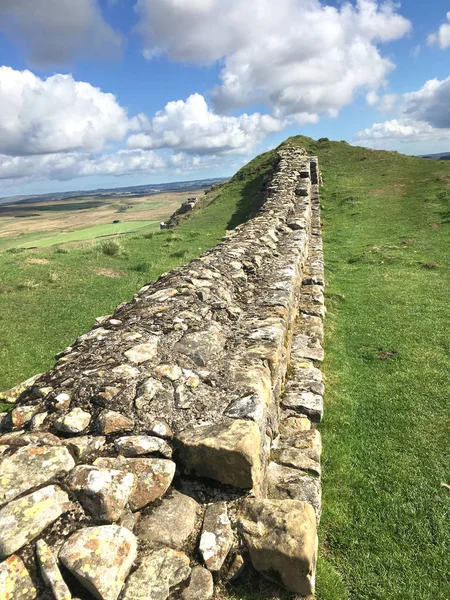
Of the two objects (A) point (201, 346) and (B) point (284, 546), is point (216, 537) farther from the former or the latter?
(A) point (201, 346)

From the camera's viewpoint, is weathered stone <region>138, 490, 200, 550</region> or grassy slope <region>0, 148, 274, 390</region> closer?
weathered stone <region>138, 490, 200, 550</region>

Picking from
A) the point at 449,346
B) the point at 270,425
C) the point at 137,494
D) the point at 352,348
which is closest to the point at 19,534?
the point at 137,494

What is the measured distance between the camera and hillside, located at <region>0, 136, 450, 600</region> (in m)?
4.05

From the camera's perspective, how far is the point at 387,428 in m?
6.08

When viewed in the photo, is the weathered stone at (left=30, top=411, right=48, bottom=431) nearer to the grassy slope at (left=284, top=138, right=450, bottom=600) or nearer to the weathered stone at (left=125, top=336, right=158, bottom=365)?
the weathered stone at (left=125, top=336, right=158, bottom=365)

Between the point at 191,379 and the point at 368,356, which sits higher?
the point at 191,379

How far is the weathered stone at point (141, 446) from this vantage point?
350 cm

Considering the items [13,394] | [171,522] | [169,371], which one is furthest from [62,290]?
[171,522]

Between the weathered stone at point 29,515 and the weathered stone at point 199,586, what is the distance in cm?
110

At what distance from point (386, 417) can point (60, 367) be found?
523 cm

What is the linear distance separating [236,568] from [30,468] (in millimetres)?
1920

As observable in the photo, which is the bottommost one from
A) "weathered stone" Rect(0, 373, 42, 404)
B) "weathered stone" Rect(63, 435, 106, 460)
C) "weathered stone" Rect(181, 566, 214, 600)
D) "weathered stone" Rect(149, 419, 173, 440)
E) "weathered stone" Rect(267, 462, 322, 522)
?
"weathered stone" Rect(267, 462, 322, 522)

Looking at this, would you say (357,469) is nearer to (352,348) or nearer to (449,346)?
(352,348)

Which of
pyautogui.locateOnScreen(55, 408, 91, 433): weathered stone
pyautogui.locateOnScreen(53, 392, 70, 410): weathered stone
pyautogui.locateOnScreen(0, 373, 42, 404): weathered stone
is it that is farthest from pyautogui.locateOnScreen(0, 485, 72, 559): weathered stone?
pyautogui.locateOnScreen(0, 373, 42, 404): weathered stone
